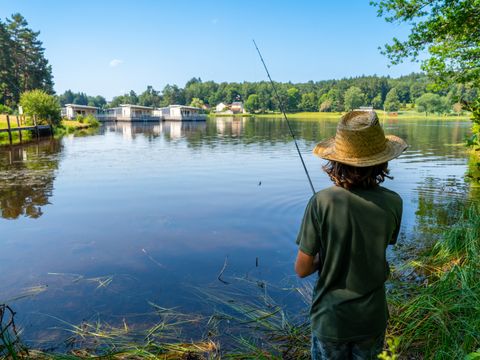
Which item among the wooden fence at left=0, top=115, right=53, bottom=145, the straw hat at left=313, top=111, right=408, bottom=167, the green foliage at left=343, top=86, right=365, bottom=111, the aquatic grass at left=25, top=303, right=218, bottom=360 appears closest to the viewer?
the straw hat at left=313, top=111, right=408, bottom=167

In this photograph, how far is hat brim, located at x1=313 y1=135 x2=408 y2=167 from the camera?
1980 mm

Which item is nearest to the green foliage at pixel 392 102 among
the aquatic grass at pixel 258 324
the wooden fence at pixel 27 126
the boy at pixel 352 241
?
the wooden fence at pixel 27 126

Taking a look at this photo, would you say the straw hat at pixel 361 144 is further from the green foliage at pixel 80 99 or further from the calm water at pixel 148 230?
the green foliage at pixel 80 99

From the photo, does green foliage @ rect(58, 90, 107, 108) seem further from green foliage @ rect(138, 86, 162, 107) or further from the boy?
the boy

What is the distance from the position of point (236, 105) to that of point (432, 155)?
12642 cm

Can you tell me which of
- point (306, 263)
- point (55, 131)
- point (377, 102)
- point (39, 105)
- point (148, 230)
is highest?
point (377, 102)

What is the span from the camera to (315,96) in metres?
142

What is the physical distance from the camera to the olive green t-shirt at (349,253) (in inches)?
75.7

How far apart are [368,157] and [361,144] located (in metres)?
0.08

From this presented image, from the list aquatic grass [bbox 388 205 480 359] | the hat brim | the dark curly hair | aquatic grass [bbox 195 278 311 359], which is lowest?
aquatic grass [bbox 195 278 311 359]

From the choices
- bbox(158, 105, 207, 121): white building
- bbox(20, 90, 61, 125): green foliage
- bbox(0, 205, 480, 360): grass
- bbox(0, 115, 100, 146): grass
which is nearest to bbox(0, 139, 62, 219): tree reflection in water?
bbox(0, 115, 100, 146): grass

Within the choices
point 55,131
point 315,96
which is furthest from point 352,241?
point 315,96

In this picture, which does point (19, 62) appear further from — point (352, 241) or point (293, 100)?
point (293, 100)

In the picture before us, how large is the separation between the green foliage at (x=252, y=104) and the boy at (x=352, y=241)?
139224 millimetres
